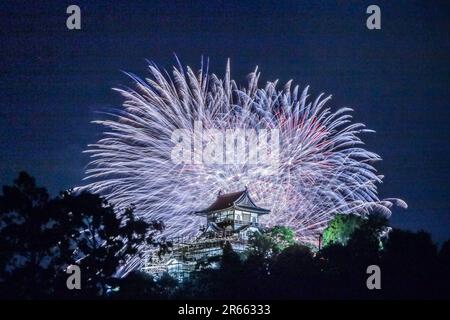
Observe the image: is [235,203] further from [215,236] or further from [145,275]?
[145,275]

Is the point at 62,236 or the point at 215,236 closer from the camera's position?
the point at 62,236

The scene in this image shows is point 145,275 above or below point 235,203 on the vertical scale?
below

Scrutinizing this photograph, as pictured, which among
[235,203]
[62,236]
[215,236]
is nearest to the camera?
[62,236]

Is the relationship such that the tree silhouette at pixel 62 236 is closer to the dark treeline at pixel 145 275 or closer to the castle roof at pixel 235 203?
the dark treeline at pixel 145 275

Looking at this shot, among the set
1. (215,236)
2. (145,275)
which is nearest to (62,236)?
(145,275)

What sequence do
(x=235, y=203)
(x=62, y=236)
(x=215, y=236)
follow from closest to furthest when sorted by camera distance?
(x=62, y=236), (x=215, y=236), (x=235, y=203)
